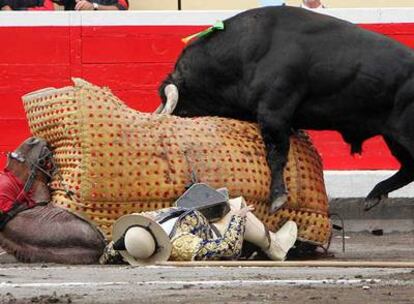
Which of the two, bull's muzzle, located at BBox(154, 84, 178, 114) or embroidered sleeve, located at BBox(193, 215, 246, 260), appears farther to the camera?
bull's muzzle, located at BBox(154, 84, 178, 114)

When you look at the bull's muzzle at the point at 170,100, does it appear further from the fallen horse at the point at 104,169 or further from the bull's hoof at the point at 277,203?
the bull's hoof at the point at 277,203

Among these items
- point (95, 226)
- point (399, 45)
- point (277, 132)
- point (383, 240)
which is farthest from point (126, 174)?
point (383, 240)

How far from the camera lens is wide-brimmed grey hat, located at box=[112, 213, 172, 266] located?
7406 mm

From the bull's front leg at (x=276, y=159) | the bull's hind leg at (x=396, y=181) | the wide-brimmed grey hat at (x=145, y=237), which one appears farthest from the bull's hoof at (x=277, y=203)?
the wide-brimmed grey hat at (x=145, y=237)

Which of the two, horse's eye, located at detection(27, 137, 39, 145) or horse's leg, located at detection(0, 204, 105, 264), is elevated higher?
horse's eye, located at detection(27, 137, 39, 145)

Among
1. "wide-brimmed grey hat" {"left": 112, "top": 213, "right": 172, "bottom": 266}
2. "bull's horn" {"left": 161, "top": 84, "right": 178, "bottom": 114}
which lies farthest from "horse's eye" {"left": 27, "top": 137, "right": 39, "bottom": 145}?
"bull's horn" {"left": 161, "top": 84, "right": 178, "bottom": 114}

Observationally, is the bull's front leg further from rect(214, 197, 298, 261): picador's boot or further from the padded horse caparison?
the padded horse caparison

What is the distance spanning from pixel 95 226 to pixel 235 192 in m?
0.78

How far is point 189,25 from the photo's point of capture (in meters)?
11.4

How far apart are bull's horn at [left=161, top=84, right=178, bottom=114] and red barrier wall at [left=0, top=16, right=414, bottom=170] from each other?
230 cm

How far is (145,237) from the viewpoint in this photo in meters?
7.41

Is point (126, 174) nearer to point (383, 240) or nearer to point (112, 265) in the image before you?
point (112, 265)

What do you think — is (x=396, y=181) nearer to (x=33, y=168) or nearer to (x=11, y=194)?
(x=33, y=168)

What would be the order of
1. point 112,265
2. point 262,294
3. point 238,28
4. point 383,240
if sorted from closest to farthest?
point 262,294 → point 112,265 → point 238,28 → point 383,240
